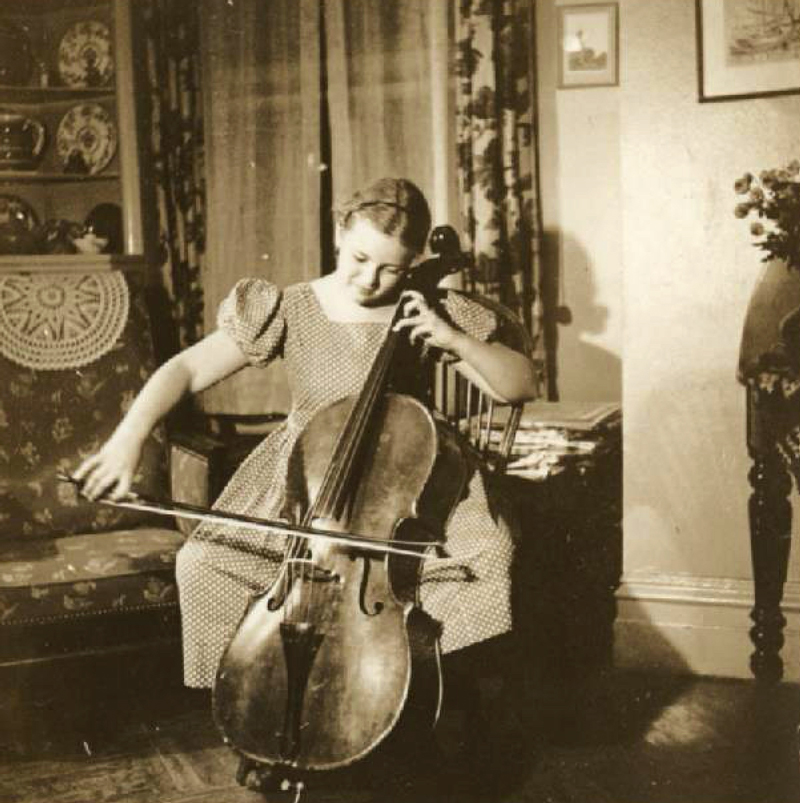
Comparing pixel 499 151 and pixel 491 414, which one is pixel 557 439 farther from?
pixel 499 151

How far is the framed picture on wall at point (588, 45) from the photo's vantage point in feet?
10.2

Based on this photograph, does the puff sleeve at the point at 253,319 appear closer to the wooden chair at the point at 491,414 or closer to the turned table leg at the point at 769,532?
the wooden chair at the point at 491,414

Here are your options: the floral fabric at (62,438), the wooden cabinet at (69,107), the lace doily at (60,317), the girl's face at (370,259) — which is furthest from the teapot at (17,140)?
the girl's face at (370,259)

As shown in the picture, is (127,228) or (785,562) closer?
(785,562)

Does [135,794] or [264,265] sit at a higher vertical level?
[264,265]

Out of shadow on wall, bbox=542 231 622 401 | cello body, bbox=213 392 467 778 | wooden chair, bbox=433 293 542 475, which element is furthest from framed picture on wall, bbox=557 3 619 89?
cello body, bbox=213 392 467 778

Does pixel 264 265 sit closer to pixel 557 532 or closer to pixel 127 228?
pixel 127 228

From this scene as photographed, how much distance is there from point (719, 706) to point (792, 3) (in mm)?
1444

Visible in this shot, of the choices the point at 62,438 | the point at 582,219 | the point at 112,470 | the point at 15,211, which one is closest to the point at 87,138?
the point at 15,211

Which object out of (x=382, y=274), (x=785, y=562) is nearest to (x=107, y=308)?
(x=382, y=274)

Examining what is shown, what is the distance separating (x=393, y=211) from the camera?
6.19 feet

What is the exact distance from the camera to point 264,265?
3.27 meters

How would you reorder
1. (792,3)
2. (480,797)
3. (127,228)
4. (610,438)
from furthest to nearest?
(127,228)
(610,438)
(792,3)
(480,797)

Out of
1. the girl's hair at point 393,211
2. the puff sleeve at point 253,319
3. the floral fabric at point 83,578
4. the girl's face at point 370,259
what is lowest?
the floral fabric at point 83,578
